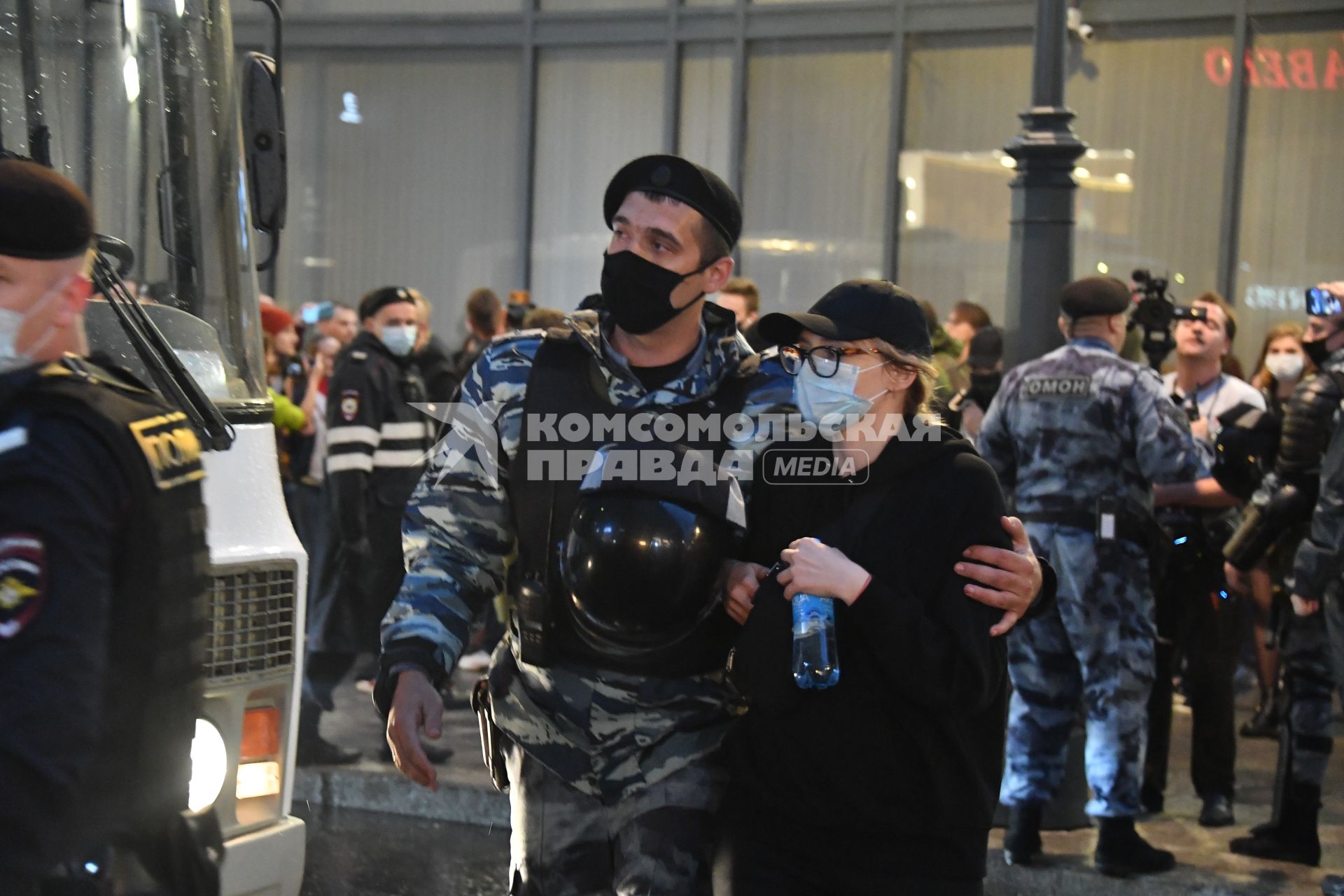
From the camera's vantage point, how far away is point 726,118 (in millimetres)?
13289

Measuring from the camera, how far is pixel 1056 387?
6246 mm

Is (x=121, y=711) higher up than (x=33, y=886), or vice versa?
(x=121, y=711)

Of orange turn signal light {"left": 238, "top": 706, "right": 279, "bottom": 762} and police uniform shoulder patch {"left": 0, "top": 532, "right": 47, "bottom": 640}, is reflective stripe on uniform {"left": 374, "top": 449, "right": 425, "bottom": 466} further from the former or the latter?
police uniform shoulder patch {"left": 0, "top": 532, "right": 47, "bottom": 640}

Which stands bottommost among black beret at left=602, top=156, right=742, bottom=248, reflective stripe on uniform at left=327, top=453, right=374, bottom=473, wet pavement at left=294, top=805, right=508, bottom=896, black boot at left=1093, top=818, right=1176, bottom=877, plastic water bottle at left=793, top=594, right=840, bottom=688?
wet pavement at left=294, top=805, right=508, bottom=896

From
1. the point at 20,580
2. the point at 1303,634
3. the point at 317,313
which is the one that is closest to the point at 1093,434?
the point at 1303,634

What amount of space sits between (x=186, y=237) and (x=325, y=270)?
33.9 ft

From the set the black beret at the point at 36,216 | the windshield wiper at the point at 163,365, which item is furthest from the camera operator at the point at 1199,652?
the black beret at the point at 36,216

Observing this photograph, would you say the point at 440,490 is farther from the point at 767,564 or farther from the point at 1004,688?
the point at 1004,688

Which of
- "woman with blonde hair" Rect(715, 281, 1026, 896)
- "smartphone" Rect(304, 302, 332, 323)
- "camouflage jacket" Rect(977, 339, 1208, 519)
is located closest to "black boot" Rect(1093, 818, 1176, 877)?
"camouflage jacket" Rect(977, 339, 1208, 519)

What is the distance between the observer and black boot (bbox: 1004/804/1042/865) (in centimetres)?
616

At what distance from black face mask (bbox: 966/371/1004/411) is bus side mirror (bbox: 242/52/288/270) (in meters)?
4.03

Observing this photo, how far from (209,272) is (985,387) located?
4.28 metres

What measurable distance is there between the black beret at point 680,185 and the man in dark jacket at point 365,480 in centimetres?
444

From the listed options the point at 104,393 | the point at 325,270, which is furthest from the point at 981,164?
the point at 104,393
